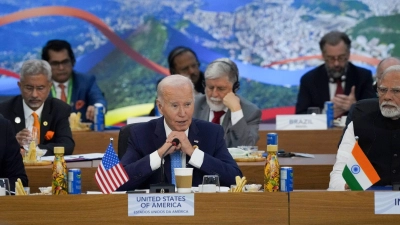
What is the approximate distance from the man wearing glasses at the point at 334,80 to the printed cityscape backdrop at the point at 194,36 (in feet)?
3.90

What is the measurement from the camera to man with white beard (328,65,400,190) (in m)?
5.66

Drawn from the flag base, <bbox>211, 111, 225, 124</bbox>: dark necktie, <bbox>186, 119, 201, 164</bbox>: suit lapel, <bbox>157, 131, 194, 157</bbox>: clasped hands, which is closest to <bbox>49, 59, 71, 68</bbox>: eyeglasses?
<bbox>211, 111, 225, 124</bbox>: dark necktie

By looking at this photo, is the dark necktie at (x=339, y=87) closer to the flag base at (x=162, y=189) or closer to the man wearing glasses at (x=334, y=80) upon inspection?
the man wearing glasses at (x=334, y=80)

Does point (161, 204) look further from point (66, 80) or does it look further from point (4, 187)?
point (66, 80)

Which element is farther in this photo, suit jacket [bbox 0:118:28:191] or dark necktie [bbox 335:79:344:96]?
dark necktie [bbox 335:79:344:96]

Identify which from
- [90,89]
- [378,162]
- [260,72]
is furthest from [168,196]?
[260,72]

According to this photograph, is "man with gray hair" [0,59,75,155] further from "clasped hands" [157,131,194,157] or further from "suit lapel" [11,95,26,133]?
"clasped hands" [157,131,194,157]

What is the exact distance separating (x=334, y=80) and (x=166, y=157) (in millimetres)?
4134

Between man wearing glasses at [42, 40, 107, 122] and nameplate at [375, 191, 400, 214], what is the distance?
5.21 m

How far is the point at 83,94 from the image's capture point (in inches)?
372

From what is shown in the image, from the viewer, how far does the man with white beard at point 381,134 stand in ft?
18.6

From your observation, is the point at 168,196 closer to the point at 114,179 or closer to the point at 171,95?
the point at 114,179

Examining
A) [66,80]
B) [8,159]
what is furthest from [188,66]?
[8,159]

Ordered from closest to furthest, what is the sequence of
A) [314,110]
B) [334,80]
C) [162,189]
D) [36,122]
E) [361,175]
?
[162,189] < [361,175] < [36,122] < [314,110] < [334,80]
